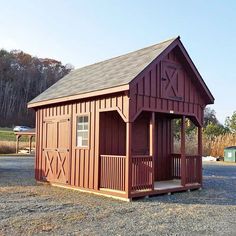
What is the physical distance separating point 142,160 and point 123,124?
6.63 feet

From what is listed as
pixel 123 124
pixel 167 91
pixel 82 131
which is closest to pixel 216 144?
pixel 123 124

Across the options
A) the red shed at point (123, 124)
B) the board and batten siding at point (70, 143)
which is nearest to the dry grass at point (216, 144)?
the red shed at point (123, 124)

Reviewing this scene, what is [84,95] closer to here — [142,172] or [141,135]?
[141,135]

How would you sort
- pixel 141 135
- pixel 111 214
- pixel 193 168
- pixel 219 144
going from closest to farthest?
1. pixel 111 214
2. pixel 193 168
3. pixel 141 135
4. pixel 219 144

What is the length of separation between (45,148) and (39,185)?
1383 mm

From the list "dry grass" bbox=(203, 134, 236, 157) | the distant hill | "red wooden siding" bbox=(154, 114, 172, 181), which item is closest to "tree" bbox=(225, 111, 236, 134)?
"dry grass" bbox=(203, 134, 236, 157)

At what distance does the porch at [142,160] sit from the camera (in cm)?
1066

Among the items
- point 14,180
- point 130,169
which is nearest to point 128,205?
point 130,169

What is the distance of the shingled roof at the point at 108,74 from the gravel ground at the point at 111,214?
3.36m

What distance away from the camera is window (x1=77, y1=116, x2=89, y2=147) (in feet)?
39.9

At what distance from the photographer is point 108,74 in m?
12.6

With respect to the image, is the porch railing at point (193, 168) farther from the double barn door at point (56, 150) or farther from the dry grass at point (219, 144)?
the dry grass at point (219, 144)

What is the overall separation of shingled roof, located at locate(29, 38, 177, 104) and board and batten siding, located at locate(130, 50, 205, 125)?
0.37 m

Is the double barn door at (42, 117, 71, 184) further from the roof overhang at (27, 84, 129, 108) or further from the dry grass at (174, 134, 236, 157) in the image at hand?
the dry grass at (174, 134, 236, 157)
